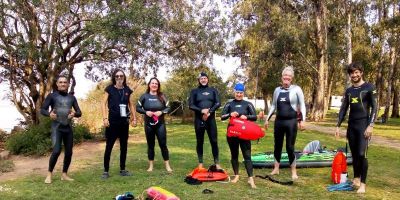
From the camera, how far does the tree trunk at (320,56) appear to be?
1032 inches

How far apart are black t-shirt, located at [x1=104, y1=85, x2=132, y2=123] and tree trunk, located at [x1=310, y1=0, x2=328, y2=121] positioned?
845 inches

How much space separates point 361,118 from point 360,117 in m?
0.02

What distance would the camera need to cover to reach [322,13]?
1031 inches

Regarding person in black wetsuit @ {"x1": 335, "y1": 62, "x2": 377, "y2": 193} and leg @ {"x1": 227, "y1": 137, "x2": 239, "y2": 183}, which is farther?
leg @ {"x1": 227, "y1": 137, "x2": 239, "y2": 183}

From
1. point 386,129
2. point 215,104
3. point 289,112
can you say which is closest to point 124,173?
point 215,104

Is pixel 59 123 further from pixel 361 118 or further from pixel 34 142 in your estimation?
pixel 34 142

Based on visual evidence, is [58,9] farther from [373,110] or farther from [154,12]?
[373,110]

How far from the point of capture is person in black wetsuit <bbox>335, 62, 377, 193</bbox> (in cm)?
614

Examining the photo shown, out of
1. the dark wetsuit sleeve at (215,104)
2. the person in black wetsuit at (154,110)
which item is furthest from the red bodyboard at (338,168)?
the person in black wetsuit at (154,110)

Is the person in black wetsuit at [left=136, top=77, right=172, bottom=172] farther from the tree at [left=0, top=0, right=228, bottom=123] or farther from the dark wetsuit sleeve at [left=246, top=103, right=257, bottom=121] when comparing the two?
the tree at [left=0, top=0, right=228, bottom=123]

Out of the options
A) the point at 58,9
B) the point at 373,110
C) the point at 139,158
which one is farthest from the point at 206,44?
the point at 373,110

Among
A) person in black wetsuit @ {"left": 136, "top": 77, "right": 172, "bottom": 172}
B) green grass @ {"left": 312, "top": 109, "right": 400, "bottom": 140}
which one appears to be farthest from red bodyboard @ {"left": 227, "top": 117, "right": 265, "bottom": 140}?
green grass @ {"left": 312, "top": 109, "right": 400, "bottom": 140}

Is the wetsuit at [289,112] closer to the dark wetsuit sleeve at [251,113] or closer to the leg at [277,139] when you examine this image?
the leg at [277,139]

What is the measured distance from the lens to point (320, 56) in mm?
27000
